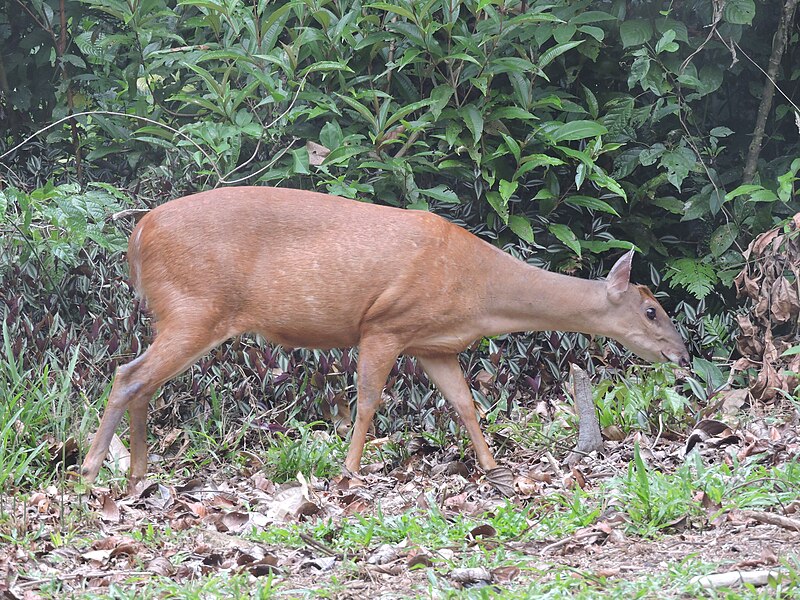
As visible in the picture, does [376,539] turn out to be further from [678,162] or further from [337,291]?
[678,162]

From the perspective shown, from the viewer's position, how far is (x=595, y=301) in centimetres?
603

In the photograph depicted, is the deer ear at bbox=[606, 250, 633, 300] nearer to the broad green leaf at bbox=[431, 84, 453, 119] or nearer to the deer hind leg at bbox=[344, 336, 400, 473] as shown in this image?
the deer hind leg at bbox=[344, 336, 400, 473]

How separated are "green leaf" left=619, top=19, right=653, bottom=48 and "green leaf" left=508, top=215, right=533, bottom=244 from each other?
4.66ft

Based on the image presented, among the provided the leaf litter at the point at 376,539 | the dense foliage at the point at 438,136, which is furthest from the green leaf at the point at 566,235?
the leaf litter at the point at 376,539

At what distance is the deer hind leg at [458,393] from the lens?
5.74 m

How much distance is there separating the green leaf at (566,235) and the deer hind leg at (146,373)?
2780 mm

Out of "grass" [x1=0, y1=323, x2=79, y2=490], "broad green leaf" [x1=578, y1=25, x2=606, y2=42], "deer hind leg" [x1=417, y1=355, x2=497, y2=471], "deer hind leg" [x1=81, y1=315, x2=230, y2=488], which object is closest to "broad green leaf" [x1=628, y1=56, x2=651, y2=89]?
"broad green leaf" [x1=578, y1=25, x2=606, y2=42]

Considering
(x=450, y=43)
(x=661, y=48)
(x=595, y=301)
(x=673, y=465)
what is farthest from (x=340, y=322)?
(x=661, y=48)

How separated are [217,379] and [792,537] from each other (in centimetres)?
373

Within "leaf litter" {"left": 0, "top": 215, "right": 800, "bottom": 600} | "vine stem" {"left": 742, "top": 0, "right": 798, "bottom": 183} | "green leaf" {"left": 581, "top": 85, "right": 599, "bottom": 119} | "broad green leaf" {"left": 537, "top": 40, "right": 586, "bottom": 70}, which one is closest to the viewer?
"leaf litter" {"left": 0, "top": 215, "right": 800, "bottom": 600}

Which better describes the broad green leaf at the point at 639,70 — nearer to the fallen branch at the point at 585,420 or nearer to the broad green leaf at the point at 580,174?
the broad green leaf at the point at 580,174

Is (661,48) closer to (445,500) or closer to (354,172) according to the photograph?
(354,172)

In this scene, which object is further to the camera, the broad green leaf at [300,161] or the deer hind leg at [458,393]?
the broad green leaf at [300,161]

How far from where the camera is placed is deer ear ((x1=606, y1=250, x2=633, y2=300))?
19.7ft
